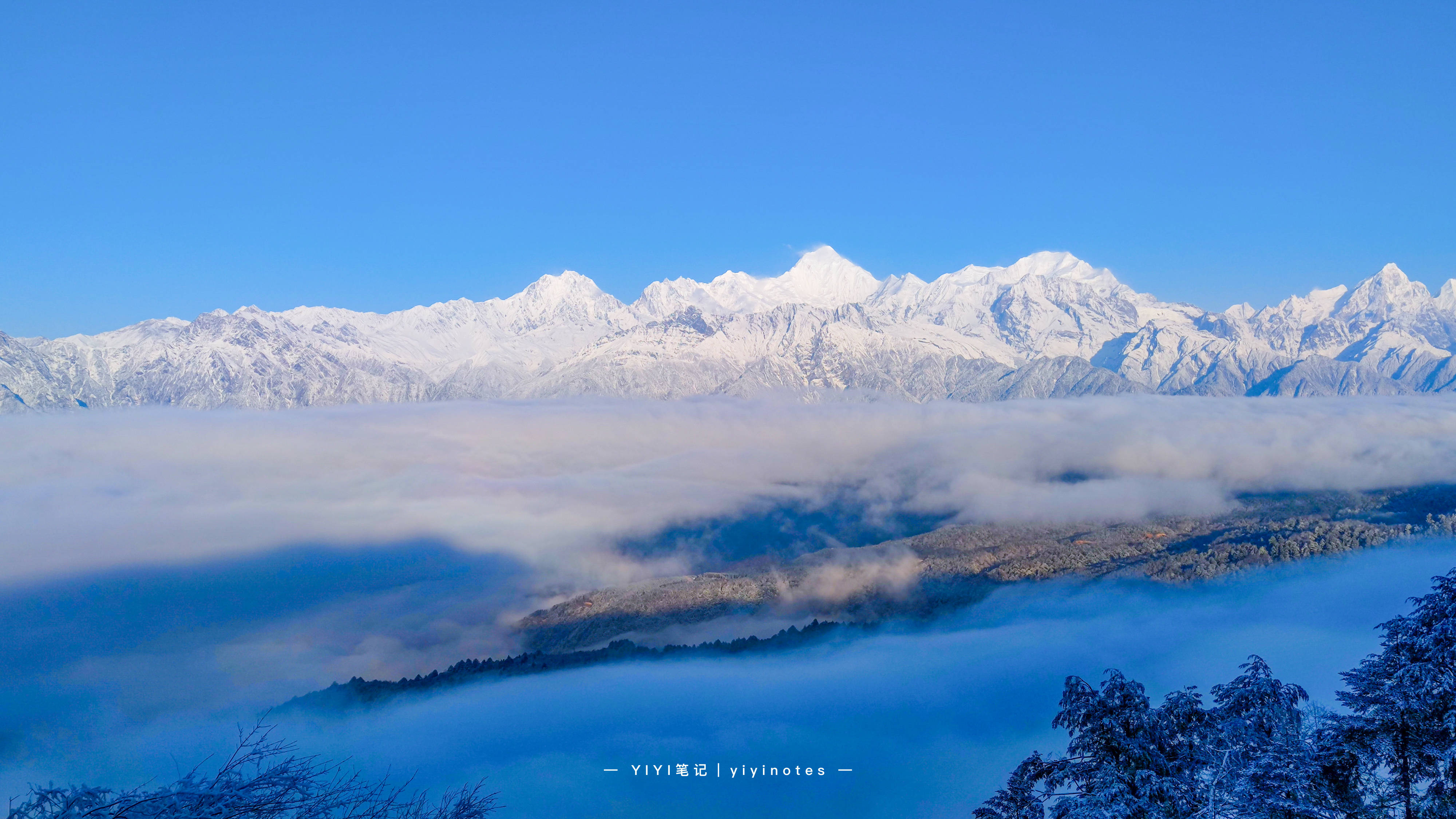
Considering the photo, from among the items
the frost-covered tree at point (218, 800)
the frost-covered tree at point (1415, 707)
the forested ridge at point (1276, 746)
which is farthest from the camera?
the frost-covered tree at point (1415, 707)

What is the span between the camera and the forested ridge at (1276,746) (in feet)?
72.3

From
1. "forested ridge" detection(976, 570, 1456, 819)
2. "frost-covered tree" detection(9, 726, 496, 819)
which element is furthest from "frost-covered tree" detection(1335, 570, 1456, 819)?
"frost-covered tree" detection(9, 726, 496, 819)

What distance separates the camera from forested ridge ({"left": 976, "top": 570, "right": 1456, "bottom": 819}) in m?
22.0

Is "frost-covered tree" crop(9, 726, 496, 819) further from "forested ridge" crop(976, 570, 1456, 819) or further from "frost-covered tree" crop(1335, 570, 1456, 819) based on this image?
"frost-covered tree" crop(1335, 570, 1456, 819)

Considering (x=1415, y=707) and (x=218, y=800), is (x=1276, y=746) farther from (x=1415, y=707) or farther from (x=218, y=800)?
(x=218, y=800)

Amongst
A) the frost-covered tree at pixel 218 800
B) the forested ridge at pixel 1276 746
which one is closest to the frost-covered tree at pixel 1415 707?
the forested ridge at pixel 1276 746

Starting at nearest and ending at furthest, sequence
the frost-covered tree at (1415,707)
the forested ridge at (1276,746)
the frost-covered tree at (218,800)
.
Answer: the frost-covered tree at (218,800) → the forested ridge at (1276,746) → the frost-covered tree at (1415,707)

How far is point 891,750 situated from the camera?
113562 millimetres

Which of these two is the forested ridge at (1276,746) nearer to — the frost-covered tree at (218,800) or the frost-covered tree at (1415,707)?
the frost-covered tree at (1415,707)

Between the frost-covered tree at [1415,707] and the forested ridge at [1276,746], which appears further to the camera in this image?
the frost-covered tree at [1415,707]

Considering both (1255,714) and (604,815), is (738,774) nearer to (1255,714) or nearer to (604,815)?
(604,815)

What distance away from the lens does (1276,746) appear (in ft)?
77.7

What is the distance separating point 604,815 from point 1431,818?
9709 cm

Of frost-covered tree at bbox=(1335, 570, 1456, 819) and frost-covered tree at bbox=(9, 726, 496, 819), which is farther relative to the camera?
frost-covered tree at bbox=(1335, 570, 1456, 819)
